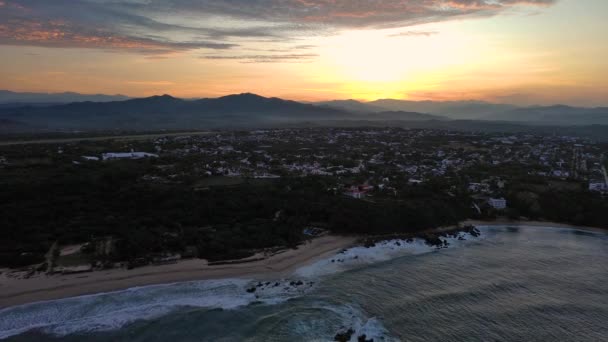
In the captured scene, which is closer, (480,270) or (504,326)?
(504,326)

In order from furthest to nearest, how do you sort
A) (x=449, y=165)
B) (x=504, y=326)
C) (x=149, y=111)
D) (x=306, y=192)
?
(x=149, y=111) < (x=449, y=165) < (x=306, y=192) < (x=504, y=326)

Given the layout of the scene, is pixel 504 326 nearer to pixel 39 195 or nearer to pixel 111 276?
pixel 111 276

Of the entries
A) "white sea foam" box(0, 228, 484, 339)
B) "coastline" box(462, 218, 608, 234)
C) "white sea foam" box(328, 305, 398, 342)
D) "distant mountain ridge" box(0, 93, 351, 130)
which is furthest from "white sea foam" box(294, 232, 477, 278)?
"distant mountain ridge" box(0, 93, 351, 130)

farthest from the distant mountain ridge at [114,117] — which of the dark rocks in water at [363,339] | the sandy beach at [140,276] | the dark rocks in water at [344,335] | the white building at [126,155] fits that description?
the dark rocks in water at [363,339]

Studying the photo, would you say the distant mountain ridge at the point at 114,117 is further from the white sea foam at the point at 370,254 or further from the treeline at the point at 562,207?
the white sea foam at the point at 370,254

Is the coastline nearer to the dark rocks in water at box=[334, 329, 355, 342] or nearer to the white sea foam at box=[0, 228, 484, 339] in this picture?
the white sea foam at box=[0, 228, 484, 339]

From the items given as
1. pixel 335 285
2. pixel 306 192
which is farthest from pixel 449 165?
pixel 335 285
